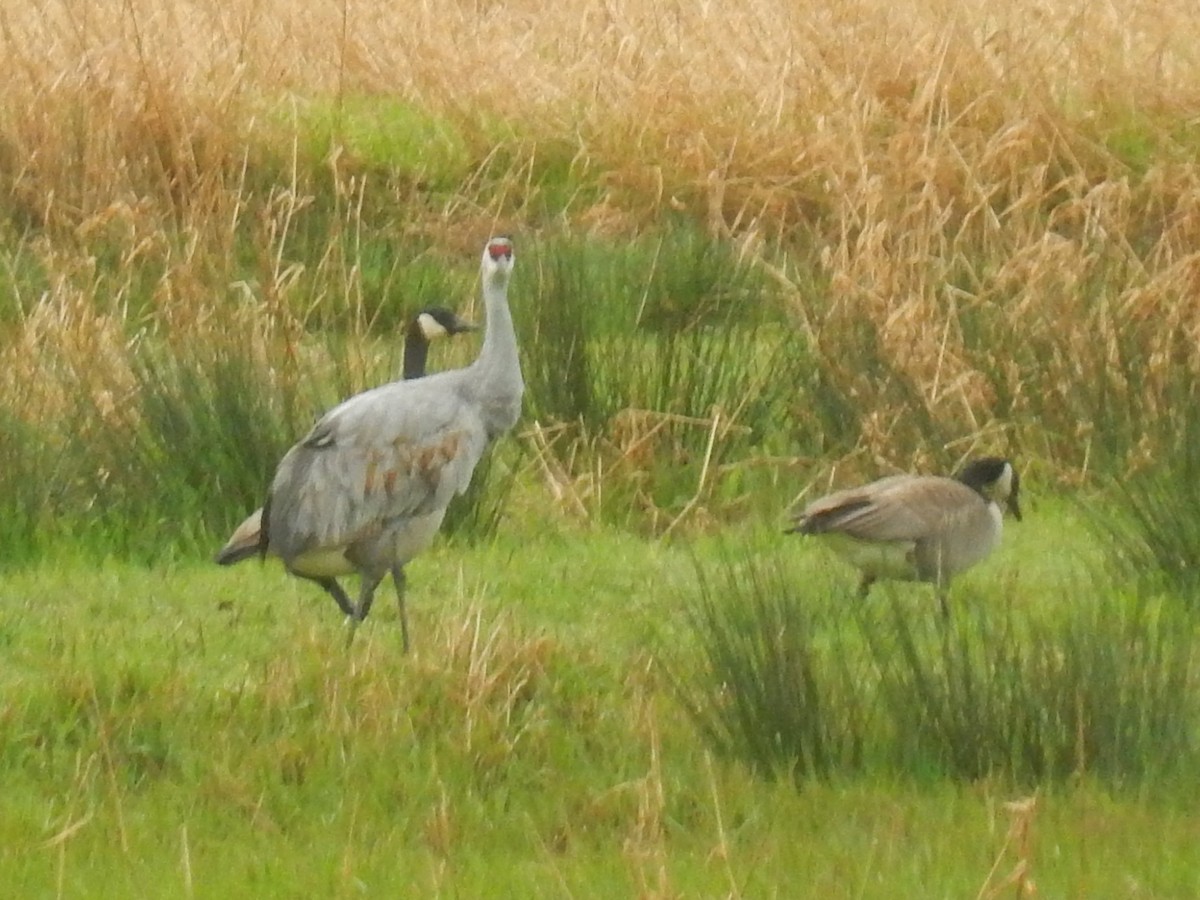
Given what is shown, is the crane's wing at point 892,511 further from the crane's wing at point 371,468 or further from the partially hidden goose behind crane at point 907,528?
the crane's wing at point 371,468

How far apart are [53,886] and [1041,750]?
206cm

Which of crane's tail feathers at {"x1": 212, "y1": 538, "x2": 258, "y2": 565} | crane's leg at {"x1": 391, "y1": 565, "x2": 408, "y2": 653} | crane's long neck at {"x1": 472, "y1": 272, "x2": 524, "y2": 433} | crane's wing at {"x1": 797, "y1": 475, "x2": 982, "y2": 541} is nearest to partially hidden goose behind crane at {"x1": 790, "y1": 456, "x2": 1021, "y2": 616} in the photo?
crane's wing at {"x1": 797, "y1": 475, "x2": 982, "y2": 541}

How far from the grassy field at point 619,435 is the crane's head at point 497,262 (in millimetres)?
826

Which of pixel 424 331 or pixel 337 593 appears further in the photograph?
pixel 424 331

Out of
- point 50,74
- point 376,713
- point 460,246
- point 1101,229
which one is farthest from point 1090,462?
point 50,74

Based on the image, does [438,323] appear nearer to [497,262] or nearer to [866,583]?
[497,262]

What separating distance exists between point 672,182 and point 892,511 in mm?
5168

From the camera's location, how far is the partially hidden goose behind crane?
686 centimetres

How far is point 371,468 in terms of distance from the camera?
6.84 m

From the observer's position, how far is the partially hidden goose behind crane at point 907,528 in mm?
6863

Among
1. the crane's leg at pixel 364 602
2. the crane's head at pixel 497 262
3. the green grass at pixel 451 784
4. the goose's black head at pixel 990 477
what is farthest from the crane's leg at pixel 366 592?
the goose's black head at pixel 990 477

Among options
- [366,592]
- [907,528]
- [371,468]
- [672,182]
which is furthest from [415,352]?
[672,182]

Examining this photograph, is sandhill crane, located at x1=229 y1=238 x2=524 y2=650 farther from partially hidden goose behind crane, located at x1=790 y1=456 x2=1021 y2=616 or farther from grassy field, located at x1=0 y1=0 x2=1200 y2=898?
partially hidden goose behind crane, located at x1=790 y1=456 x2=1021 y2=616

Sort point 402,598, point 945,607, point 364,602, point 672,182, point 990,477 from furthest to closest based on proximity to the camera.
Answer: point 672,182, point 990,477, point 364,602, point 402,598, point 945,607
